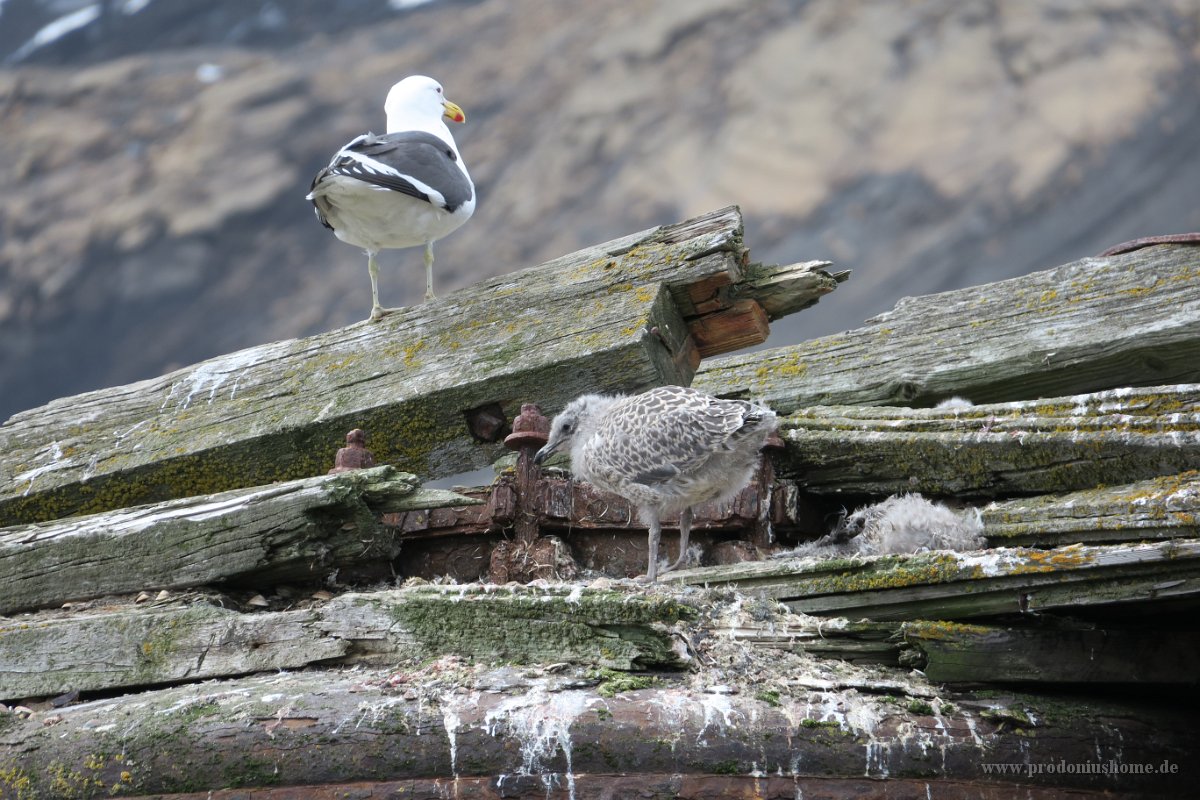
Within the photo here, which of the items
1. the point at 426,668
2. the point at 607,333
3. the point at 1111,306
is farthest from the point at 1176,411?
the point at 426,668

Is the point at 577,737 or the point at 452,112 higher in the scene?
the point at 452,112

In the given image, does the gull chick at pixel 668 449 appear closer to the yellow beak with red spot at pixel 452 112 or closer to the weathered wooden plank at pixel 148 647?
the weathered wooden plank at pixel 148 647

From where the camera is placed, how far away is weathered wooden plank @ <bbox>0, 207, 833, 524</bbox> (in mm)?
3918

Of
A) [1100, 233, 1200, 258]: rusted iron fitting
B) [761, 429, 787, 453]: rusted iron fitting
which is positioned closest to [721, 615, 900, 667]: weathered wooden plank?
[761, 429, 787, 453]: rusted iron fitting

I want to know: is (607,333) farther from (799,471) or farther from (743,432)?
(799,471)

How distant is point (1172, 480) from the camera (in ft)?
9.93

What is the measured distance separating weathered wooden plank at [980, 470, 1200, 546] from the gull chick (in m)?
0.82

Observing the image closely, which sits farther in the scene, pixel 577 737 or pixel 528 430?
pixel 528 430

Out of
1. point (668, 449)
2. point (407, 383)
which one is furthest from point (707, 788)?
point (407, 383)

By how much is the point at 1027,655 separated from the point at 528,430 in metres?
1.67

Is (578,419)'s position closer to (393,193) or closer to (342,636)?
(342,636)

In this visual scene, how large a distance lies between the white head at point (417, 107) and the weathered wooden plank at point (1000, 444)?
4261 mm

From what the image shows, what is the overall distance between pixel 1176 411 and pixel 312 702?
242 cm

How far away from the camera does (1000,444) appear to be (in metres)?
3.47
